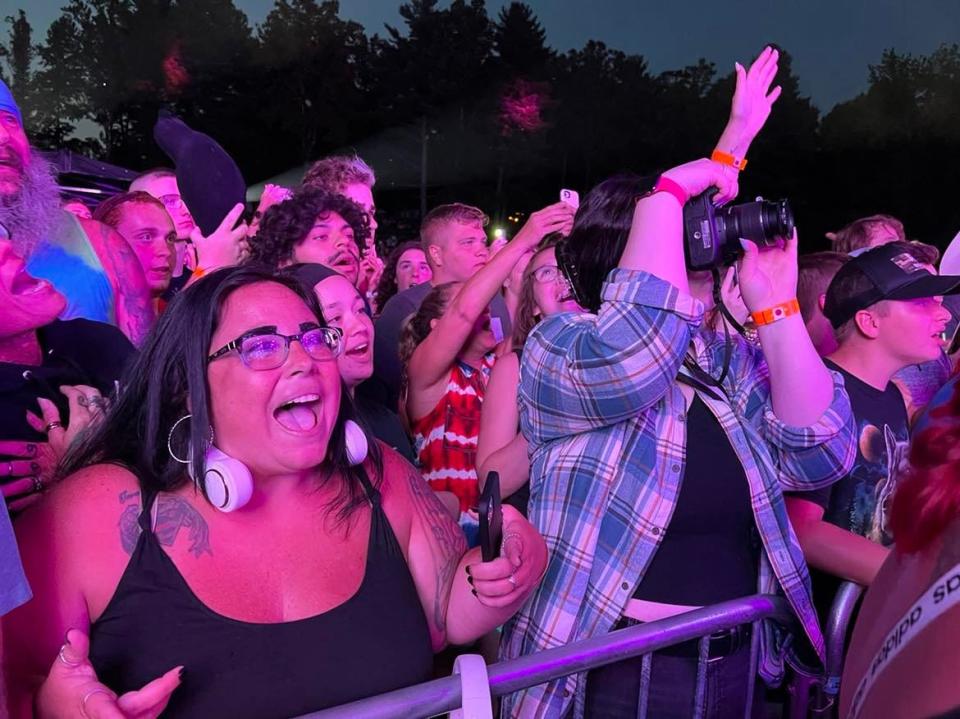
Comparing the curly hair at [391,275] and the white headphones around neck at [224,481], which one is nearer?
the white headphones around neck at [224,481]

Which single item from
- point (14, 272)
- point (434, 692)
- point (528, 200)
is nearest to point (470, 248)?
point (14, 272)

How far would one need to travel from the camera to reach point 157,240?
4426mm

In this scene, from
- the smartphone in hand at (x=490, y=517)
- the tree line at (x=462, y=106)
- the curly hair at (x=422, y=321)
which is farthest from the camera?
the tree line at (x=462, y=106)

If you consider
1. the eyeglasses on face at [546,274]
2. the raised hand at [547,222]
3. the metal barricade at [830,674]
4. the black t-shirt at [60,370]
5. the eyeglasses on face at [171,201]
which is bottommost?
the metal barricade at [830,674]

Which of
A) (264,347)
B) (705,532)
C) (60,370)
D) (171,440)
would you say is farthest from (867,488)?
(60,370)

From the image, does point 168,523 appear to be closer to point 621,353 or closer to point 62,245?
point 621,353

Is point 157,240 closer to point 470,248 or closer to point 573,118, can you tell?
point 470,248

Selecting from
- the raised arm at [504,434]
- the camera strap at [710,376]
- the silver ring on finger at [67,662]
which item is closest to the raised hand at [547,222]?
the raised arm at [504,434]

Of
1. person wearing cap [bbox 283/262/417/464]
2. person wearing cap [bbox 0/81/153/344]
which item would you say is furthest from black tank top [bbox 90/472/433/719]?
person wearing cap [bbox 283/262/417/464]

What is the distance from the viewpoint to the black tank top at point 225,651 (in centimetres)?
155

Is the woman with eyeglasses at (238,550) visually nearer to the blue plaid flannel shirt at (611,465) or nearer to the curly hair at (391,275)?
the blue plaid flannel shirt at (611,465)

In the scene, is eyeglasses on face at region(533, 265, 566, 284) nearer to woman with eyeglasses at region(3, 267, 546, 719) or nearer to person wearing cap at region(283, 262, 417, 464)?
person wearing cap at region(283, 262, 417, 464)

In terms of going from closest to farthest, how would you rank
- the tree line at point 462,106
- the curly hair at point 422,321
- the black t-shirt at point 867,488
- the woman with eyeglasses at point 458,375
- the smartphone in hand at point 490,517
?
1. the smartphone in hand at point 490,517
2. the black t-shirt at point 867,488
3. the woman with eyeglasses at point 458,375
4. the curly hair at point 422,321
5. the tree line at point 462,106

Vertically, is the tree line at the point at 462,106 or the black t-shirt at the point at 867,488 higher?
the tree line at the point at 462,106
